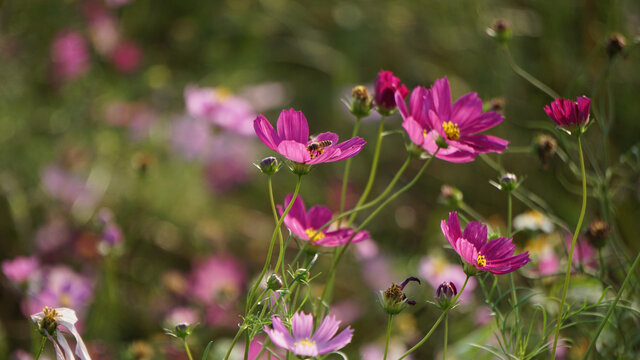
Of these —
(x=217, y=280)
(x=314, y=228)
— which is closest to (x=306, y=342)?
(x=314, y=228)

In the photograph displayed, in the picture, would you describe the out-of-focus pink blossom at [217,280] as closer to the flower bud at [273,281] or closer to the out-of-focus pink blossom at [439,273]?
the out-of-focus pink blossom at [439,273]

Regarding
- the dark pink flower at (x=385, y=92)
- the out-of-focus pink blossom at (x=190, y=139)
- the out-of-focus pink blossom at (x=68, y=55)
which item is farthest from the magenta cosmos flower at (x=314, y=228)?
the out-of-focus pink blossom at (x=68, y=55)

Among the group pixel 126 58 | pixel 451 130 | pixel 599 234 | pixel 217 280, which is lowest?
pixel 217 280

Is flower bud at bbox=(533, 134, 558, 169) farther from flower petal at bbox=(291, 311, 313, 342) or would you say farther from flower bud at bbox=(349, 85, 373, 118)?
flower petal at bbox=(291, 311, 313, 342)

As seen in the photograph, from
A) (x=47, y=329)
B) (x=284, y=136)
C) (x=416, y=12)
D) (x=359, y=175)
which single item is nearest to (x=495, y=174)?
(x=359, y=175)

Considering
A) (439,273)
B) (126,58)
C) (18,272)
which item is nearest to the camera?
(18,272)

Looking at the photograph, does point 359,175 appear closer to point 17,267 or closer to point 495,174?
point 495,174

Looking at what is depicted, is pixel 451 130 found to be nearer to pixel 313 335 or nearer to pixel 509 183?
pixel 509 183

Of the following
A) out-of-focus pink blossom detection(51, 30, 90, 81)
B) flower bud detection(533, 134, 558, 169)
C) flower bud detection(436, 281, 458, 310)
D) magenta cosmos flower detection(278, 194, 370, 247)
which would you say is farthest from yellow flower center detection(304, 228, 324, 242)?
out-of-focus pink blossom detection(51, 30, 90, 81)
